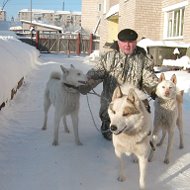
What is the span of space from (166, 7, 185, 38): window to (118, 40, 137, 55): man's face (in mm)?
10996

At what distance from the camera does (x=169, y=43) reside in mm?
13117

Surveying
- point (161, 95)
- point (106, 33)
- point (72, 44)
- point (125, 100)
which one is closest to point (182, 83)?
point (161, 95)

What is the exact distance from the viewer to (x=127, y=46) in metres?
4.39

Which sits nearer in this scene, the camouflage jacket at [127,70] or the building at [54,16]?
the camouflage jacket at [127,70]

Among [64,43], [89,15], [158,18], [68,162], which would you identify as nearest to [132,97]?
[68,162]

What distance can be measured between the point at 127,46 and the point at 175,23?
38.4 ft

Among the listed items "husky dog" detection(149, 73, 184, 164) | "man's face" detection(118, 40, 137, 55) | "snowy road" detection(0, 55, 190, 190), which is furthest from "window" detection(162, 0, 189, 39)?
"husky dog" detection(149, 73, 184, 164)

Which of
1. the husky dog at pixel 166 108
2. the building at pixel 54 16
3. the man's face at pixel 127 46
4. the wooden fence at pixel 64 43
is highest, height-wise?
the building at pixel 54 16

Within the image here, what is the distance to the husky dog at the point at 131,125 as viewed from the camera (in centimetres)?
316

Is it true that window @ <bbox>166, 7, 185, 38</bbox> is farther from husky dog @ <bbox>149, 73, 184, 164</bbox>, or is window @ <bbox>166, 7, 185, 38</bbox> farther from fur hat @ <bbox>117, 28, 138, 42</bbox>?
husky dog @ <bbox>149, 73, 184, 164</bbox>

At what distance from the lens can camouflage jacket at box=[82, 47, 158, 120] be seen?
4527 millimetres

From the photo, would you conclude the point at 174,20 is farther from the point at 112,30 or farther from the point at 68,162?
the point at 68,162

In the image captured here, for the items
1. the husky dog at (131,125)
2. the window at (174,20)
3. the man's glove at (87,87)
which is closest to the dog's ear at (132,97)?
the husky dog at (131,125)

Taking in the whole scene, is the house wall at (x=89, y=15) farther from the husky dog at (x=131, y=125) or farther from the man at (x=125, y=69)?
the husky dog at (x=131, y=125)
